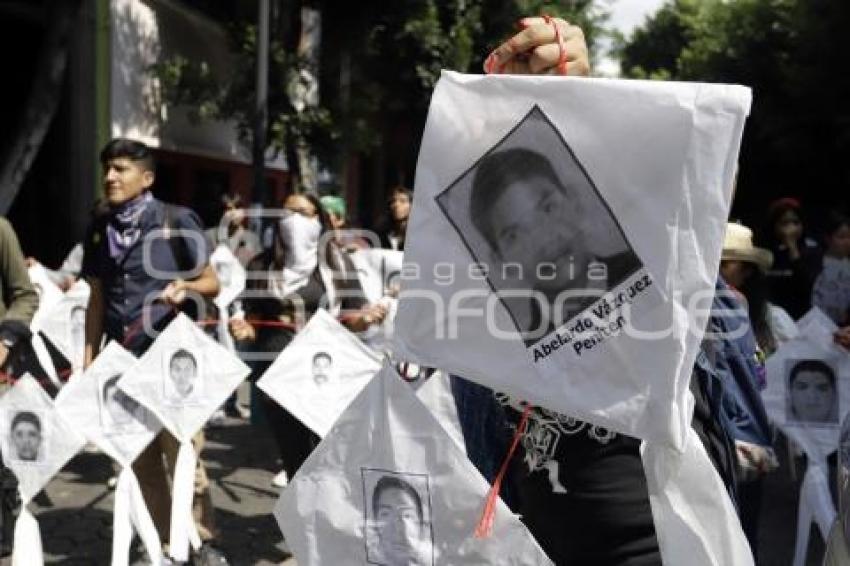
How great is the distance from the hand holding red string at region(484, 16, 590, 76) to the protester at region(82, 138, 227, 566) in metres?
2.58

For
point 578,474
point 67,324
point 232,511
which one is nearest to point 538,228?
point 578,474

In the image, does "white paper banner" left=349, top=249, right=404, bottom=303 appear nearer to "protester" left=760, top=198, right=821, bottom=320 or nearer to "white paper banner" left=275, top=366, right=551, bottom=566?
"protester" left=760, top=198, right=821, bottom=320

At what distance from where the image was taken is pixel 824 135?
17.0m

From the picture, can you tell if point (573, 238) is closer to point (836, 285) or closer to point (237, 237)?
point (836, 285)

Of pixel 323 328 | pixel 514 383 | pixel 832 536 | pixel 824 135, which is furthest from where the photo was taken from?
pixel 824 135

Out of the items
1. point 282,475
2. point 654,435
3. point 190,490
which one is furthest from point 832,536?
point 282,475

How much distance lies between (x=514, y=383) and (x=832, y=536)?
2.53 ft

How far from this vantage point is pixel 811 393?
439 cm

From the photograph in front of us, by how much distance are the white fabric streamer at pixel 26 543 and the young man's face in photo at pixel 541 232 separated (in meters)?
2.92

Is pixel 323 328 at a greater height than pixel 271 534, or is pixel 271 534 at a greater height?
pixel 323 328

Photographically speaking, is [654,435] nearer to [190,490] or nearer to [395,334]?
[395,334]

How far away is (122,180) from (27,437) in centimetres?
A: 112

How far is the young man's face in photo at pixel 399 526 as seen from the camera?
1.82m

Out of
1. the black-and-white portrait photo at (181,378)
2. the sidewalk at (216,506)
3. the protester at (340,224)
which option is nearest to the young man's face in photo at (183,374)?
the black-and-white portrait photo at (181,378)
